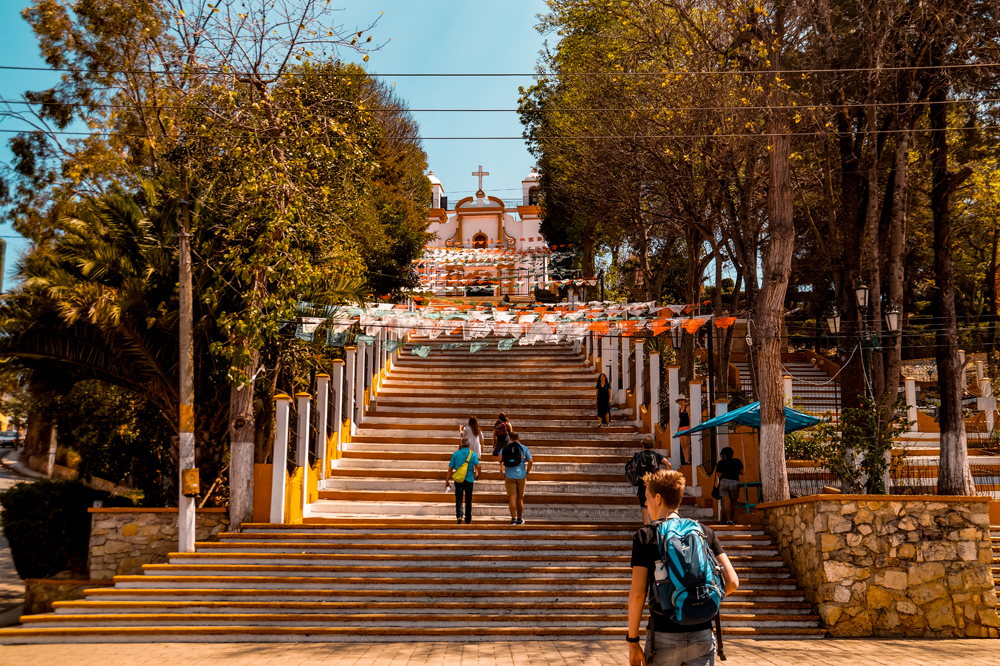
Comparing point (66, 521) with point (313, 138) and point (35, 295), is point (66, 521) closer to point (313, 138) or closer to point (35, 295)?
point (35, 295)

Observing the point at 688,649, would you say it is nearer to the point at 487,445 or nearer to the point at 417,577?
the point at 417,577

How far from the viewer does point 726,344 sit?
860 inches

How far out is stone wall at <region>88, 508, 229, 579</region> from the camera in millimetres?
11906

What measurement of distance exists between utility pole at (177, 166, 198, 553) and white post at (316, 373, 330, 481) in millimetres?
2935

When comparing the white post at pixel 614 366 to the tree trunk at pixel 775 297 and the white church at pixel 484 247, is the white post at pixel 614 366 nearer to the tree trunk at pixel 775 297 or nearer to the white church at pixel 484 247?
the tree trunk at pixel 775 297

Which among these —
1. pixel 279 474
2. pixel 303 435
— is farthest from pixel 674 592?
pixel 303 435

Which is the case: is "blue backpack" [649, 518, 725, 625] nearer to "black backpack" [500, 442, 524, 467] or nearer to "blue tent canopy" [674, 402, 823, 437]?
"black backpack" [500, 442, 524, 467]

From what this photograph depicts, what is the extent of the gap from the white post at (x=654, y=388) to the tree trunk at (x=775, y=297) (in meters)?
3.95

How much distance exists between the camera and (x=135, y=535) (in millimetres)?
11938

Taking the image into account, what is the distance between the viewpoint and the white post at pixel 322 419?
13953 mm

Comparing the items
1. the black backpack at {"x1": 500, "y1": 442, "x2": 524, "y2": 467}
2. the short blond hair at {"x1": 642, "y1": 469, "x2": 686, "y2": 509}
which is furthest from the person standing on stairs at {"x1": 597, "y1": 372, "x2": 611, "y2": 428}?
the short blond hair at {"x1": 642, "y1": 469, "x2": 686, "y2": 509}

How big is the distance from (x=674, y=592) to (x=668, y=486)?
1.65ft

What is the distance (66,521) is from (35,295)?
13.8 feet

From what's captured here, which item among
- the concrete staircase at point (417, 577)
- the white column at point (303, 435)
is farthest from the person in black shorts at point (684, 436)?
the white column at point (303, 435)
